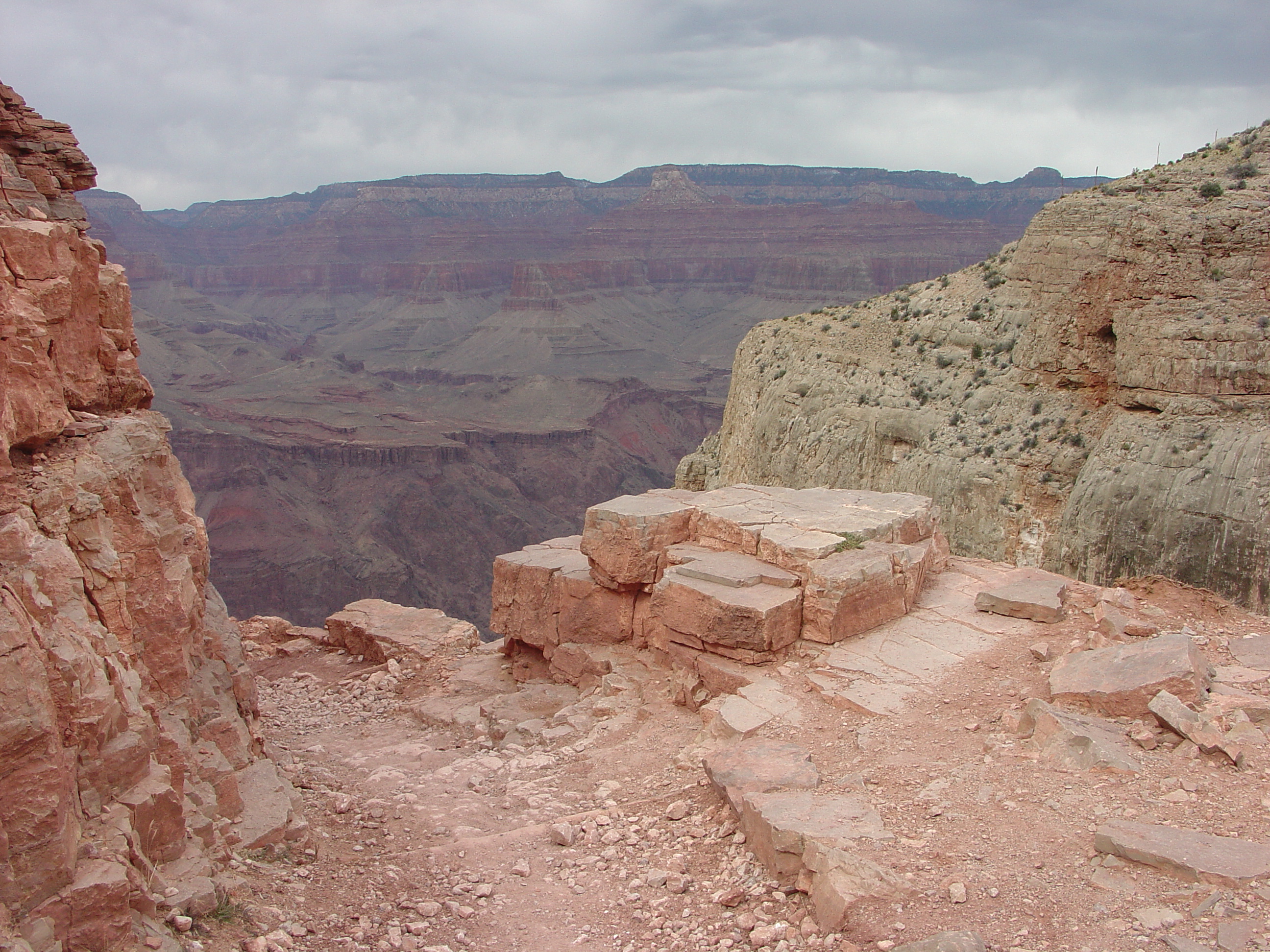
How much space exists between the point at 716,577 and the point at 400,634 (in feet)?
25.7

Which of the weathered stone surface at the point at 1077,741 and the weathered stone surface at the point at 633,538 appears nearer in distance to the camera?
the weathered stone surface at the point at 1077,741

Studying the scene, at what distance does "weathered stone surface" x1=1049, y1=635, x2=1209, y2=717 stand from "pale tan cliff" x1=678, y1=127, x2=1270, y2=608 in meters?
13.1

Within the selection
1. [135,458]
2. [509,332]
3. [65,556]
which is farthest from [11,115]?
[509,332]

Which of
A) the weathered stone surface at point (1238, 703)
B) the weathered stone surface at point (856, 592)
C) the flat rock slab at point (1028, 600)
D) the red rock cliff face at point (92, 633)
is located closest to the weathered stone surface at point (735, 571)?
the weathered stone surface at point (856, 592)

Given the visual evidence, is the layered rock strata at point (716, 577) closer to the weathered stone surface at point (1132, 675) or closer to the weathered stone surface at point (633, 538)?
the weathered stone surface at point (633, 538)

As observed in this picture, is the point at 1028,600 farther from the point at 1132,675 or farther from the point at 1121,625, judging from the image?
the point at 1132,675

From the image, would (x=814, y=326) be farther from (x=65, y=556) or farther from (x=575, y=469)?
(x=575, y=469)

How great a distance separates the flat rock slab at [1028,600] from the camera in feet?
35.6

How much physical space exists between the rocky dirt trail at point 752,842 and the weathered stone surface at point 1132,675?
0.23m

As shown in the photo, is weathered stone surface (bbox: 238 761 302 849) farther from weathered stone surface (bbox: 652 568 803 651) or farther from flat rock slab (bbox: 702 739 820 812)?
weathered stone surface (bbox: 652 568 803 651)

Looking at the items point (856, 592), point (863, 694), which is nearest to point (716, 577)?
point (856, 592)

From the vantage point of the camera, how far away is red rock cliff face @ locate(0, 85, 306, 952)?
17.8ft

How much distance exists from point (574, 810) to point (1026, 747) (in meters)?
3.79

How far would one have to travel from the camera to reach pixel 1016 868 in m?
6.22
